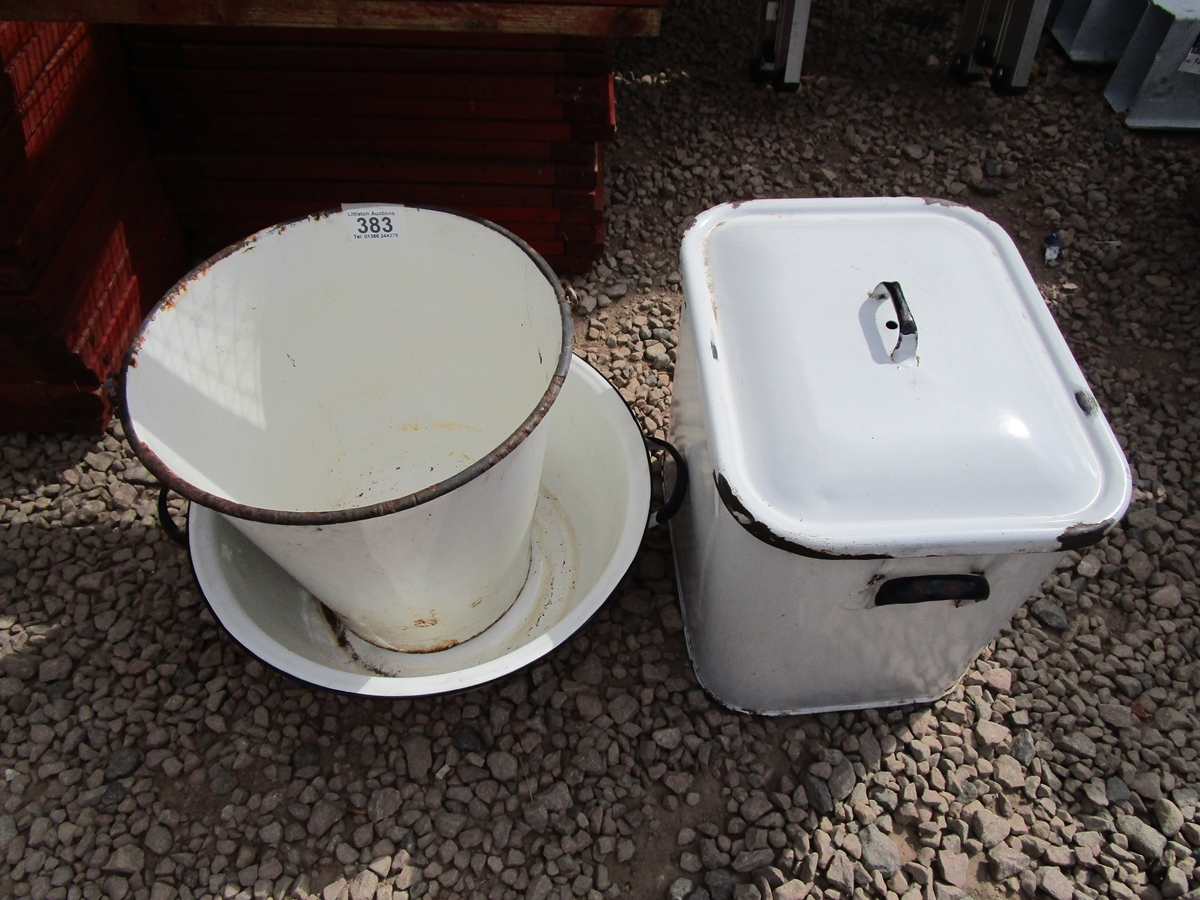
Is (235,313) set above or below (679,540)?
above

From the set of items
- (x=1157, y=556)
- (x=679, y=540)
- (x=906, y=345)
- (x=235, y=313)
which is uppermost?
(x=906, y=345)

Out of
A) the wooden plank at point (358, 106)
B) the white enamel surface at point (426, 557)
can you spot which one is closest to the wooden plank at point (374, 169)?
the wooden plank at point (358, 106)

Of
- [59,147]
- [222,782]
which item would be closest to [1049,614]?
[222,782]

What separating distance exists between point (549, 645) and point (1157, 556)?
71.3 inches

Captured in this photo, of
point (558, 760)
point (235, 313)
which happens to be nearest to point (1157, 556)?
point (558, 760)

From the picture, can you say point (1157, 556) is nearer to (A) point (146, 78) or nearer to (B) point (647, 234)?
(B) point (647, 234)

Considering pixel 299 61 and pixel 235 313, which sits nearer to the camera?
pixel 235 313

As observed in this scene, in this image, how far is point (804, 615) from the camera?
159 centimetres

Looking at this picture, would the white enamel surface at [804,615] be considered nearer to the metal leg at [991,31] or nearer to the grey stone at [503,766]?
the grey stone at [503,766]

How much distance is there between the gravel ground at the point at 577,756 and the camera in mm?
1787

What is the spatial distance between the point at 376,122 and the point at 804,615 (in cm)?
199

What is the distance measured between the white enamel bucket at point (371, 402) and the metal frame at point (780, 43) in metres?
2.39

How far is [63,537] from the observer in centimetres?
227

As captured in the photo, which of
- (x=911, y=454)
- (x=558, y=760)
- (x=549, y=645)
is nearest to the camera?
(x=911, y=454)
